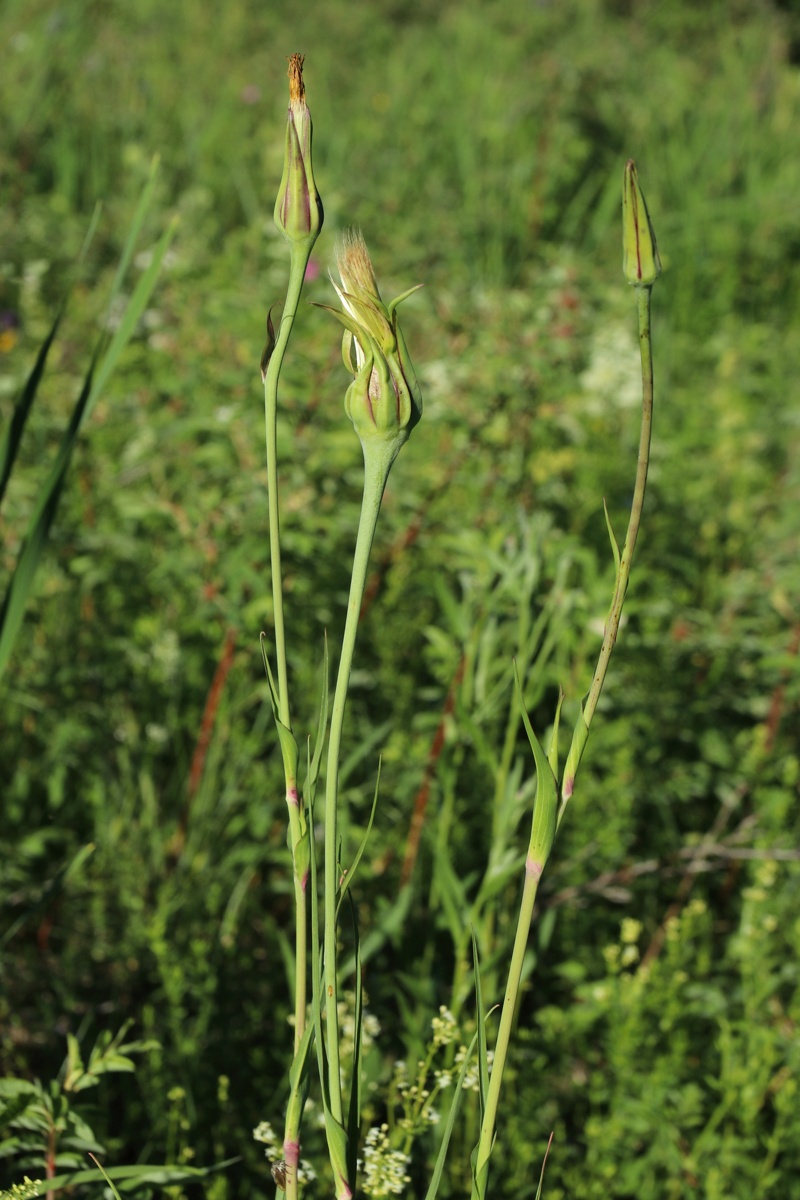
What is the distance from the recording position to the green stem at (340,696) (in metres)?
0.46

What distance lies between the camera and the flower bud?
46 cm

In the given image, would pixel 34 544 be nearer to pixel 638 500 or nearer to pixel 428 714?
pixel 638 500

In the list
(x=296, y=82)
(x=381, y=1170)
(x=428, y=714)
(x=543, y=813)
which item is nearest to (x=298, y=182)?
(x=296, y=82)

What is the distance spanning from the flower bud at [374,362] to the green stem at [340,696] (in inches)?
0.4

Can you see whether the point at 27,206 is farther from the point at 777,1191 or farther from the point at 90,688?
the point at 777,1191

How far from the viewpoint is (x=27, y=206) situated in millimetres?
2420

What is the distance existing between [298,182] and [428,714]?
0.84 metres

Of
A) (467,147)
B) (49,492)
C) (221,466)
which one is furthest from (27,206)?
(49,492)

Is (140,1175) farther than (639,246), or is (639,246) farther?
(140,1175)

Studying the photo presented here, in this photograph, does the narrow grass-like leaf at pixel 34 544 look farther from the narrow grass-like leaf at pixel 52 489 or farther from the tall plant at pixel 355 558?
the tall plant at pixel 355 558

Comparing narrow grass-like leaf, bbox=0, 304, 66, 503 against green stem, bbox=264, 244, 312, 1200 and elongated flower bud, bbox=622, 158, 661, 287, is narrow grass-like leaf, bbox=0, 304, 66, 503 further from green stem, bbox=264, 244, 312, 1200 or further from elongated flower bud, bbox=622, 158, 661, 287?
elongated flower bud, bbox=622, 158, 661, 287

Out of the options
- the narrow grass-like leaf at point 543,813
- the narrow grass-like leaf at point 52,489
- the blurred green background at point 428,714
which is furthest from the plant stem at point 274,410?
the blurred green background at point 428,714

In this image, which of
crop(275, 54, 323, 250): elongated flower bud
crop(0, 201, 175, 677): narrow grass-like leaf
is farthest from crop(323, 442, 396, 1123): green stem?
crop(0, 201, 175, 677): narrow grass-like leaf

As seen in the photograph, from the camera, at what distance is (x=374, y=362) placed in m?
0.46
